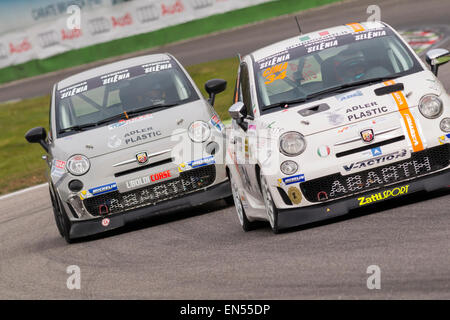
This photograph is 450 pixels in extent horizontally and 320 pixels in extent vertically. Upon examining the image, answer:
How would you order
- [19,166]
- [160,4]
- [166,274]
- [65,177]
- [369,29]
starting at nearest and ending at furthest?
1. [166,274]
2. [369,29]
3. [65,177]
4. [19,166]
5. [160,4]

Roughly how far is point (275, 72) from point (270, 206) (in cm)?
133

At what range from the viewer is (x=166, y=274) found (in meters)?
7.36

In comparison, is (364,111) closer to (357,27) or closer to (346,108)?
(346,108)

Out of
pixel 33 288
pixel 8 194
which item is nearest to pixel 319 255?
pixel 33 288

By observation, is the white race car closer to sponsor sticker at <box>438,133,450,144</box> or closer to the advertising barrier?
sponsor sticker at <box>438,133,450,144</box>

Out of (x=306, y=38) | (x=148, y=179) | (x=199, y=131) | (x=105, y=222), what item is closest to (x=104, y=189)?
(x=105, y=222)

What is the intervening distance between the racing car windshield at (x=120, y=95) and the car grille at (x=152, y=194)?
965mm

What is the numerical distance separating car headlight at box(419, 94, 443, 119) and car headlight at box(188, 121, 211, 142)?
2.78m

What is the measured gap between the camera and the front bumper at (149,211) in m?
9.73

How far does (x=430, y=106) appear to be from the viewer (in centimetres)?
770

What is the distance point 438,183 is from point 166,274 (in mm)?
2156

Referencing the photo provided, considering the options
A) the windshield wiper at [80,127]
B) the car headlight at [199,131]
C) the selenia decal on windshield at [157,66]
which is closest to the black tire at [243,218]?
the car headlight at [199,131]

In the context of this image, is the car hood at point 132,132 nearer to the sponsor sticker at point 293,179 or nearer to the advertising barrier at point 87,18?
the sponsor sticker at point 293,179
